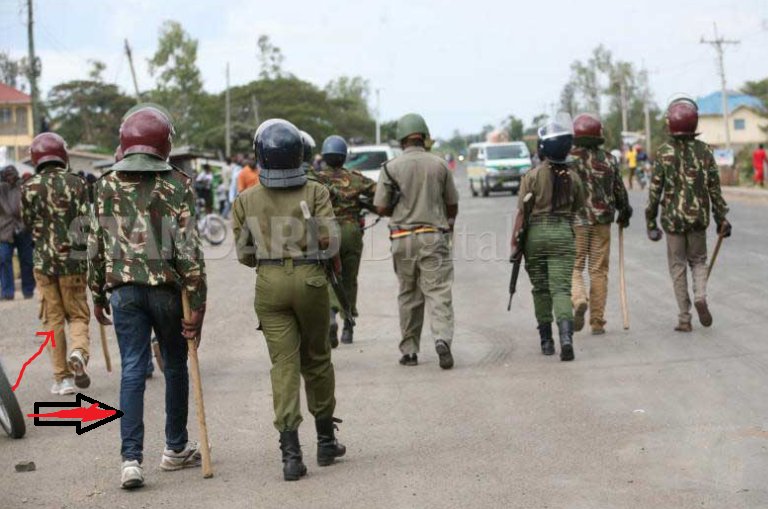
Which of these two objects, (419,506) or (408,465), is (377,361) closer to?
(408,465)

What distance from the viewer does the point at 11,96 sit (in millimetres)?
79812

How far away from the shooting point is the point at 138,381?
20.2ft

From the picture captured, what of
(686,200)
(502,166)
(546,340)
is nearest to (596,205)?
(686,200)

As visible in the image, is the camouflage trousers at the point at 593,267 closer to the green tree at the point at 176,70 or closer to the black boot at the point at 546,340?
the black boot at the point at 546,340

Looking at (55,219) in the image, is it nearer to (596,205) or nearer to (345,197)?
(345,197)

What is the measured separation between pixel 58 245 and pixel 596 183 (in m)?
4.76

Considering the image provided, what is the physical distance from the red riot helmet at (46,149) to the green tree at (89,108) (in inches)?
3323

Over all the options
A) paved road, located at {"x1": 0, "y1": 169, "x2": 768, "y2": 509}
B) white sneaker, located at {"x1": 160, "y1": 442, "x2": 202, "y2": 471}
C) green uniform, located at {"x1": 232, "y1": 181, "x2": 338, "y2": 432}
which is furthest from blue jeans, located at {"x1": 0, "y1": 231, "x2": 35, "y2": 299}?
green uniform, located at {"x1": 232, "y1": 181, "x2": 338, "y2": 432}

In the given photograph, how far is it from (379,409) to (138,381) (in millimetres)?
2095

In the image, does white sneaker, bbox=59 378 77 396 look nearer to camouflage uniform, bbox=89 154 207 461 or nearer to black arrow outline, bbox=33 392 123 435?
black arrow outline, bbox=33 392 123 435

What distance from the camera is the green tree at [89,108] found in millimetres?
91562

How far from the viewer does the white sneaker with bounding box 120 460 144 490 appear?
19.5ft

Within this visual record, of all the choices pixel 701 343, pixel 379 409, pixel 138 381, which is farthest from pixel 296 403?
pixel 701 343

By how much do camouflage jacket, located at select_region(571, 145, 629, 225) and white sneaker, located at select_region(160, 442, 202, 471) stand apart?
16.9ft
